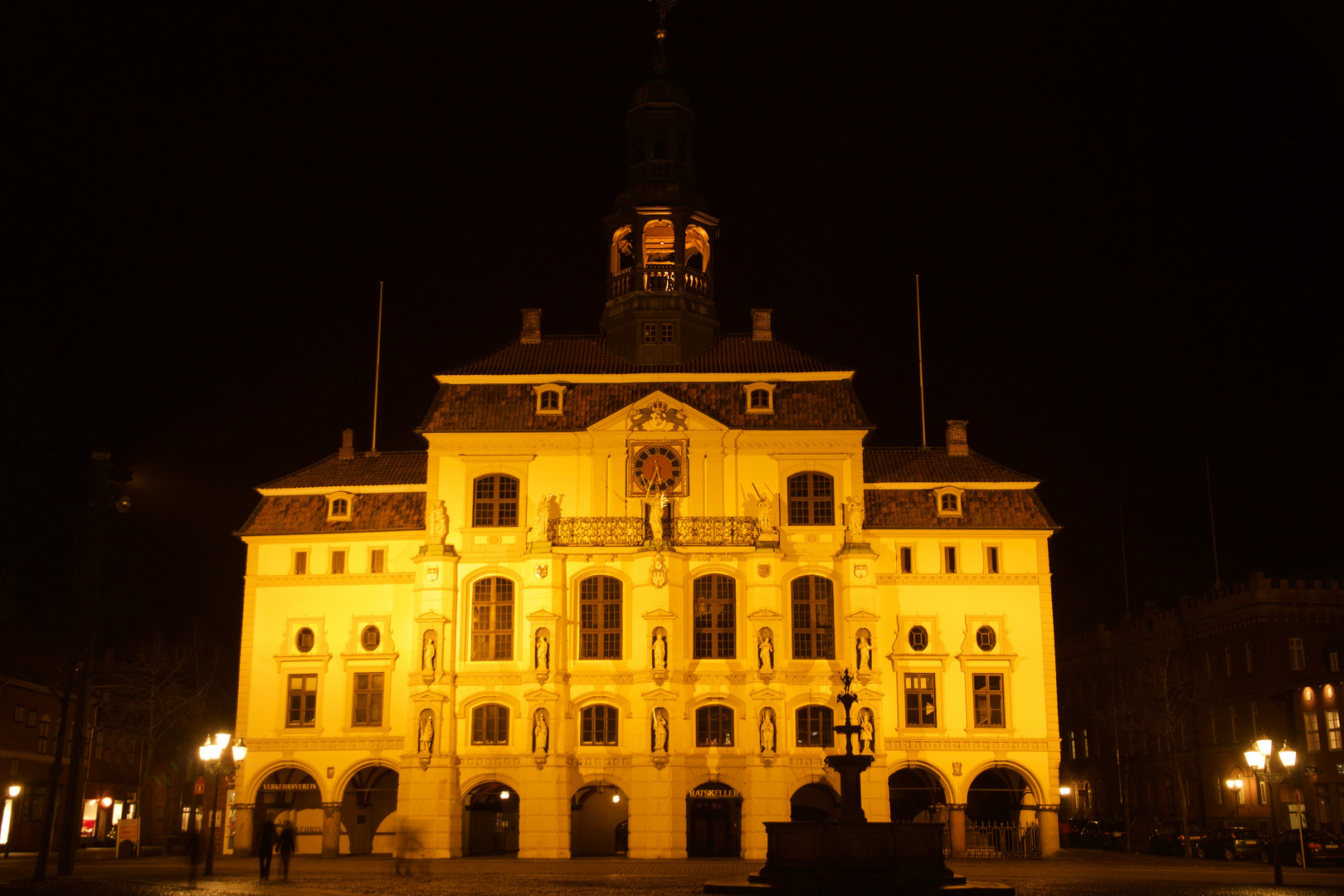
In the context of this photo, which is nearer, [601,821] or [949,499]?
[949,499]

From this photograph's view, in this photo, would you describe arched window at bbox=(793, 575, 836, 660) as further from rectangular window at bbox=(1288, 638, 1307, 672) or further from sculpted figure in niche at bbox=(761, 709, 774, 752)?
rectangular window at bbox=(1288, 638, 1307, 672)

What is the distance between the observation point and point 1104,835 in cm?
6322

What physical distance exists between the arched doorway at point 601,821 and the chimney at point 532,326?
18.7m

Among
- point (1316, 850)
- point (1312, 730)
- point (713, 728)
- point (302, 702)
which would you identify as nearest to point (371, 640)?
point (302, 702)

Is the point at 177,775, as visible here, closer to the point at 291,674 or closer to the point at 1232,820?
the point at 291,674

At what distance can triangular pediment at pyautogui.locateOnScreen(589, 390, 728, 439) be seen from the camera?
175 feet

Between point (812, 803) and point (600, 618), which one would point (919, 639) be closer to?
point (812, 803)

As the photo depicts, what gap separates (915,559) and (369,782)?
78.2 ft

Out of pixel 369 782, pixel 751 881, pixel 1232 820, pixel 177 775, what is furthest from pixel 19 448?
pixel 177 775

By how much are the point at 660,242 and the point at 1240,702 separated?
3861 centimetres

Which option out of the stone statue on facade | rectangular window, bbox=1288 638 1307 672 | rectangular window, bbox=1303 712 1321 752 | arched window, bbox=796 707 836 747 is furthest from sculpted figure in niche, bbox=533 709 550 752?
rectangular window, bbox=1288 638 1307 672

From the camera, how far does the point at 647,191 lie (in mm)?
58125

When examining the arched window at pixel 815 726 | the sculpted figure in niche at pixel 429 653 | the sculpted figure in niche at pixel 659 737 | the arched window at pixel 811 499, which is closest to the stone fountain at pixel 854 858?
the sculpted figure in niche at pixel 659 737

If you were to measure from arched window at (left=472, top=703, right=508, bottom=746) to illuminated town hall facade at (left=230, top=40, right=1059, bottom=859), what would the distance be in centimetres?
9
